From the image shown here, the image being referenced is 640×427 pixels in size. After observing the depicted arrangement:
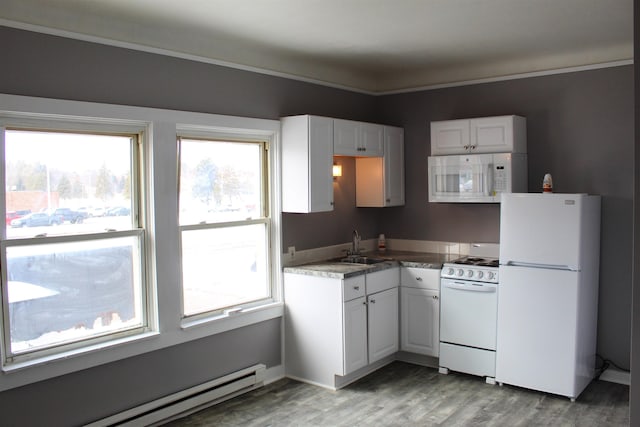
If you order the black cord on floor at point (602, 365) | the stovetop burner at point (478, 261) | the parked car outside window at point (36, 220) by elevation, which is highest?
the parked car outside window at point (36, 220)

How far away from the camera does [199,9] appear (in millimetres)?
3430

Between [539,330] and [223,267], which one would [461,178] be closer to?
[539,330]

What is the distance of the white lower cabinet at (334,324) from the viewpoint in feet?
14.7

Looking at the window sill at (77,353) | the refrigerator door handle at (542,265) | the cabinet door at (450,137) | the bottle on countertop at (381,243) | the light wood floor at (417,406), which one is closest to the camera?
the window sill at (77,353)

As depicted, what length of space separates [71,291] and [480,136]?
3.40m

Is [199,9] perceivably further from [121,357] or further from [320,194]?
[121,357]

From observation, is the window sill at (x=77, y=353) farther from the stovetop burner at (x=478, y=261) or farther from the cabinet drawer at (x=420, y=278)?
the stovetop burner at (x=478, y=261)

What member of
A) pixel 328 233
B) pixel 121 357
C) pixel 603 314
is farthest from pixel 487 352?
pixel 121 357

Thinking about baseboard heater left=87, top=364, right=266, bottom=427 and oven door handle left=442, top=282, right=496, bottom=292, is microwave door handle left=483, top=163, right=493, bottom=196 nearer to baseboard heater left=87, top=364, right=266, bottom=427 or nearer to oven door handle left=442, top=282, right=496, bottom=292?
oven door handle left=442, top=282, right=496, bottom=292

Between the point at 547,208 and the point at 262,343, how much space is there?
2.43m

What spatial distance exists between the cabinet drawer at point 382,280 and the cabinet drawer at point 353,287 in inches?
3.8

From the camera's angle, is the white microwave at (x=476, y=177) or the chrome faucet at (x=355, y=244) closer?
the white microwave at (x=476, y=177)

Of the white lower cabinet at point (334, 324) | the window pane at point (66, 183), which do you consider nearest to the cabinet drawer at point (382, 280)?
the white lower cabinet at point (334, 324)

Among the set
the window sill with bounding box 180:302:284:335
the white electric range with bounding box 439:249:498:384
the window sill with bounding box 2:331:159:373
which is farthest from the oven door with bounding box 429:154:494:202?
the window sill with bounding box 2:331:159:373
